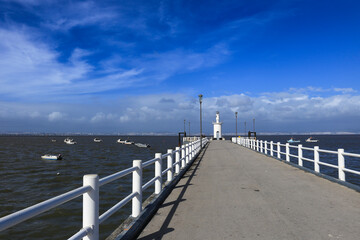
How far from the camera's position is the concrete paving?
183 inches

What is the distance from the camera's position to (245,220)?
533 cm

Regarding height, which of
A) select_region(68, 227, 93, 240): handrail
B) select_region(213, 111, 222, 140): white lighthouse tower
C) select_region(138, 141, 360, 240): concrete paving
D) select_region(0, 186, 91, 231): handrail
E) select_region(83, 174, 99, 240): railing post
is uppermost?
select_region(213, 111, 222, 140): white lighthouse tower

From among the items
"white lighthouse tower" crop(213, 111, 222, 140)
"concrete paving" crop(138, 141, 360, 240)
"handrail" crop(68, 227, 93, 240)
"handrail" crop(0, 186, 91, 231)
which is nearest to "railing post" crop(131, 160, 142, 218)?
"concrete paving" crop(138, 141, 360, 240)

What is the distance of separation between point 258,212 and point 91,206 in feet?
12.5

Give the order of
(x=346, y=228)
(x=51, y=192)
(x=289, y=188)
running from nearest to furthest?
(x=346, y=228), (x=289, y=188), (x=51, y=192)

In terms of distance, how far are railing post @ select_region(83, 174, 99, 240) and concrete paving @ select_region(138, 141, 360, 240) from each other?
48.5 inches

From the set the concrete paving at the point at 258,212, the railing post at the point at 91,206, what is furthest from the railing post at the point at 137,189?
the railing post at the point at 91,206

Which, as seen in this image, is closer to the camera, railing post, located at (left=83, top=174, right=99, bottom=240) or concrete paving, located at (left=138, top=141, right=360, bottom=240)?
railing post, located at (left=83, top=174, right=99, bottom=240)

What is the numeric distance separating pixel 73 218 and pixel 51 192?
6.85m

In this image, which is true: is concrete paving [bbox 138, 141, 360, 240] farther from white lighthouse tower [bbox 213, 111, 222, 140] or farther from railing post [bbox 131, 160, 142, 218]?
white lighthouse tower [bbox 213, 111, 222, 140]

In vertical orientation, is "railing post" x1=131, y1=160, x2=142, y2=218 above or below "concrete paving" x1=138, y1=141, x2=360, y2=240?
above

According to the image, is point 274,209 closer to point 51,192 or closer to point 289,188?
point 289,188

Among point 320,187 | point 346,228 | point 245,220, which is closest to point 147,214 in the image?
point 245,220

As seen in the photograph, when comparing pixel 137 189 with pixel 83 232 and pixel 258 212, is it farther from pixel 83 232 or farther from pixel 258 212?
pixel 258 212
